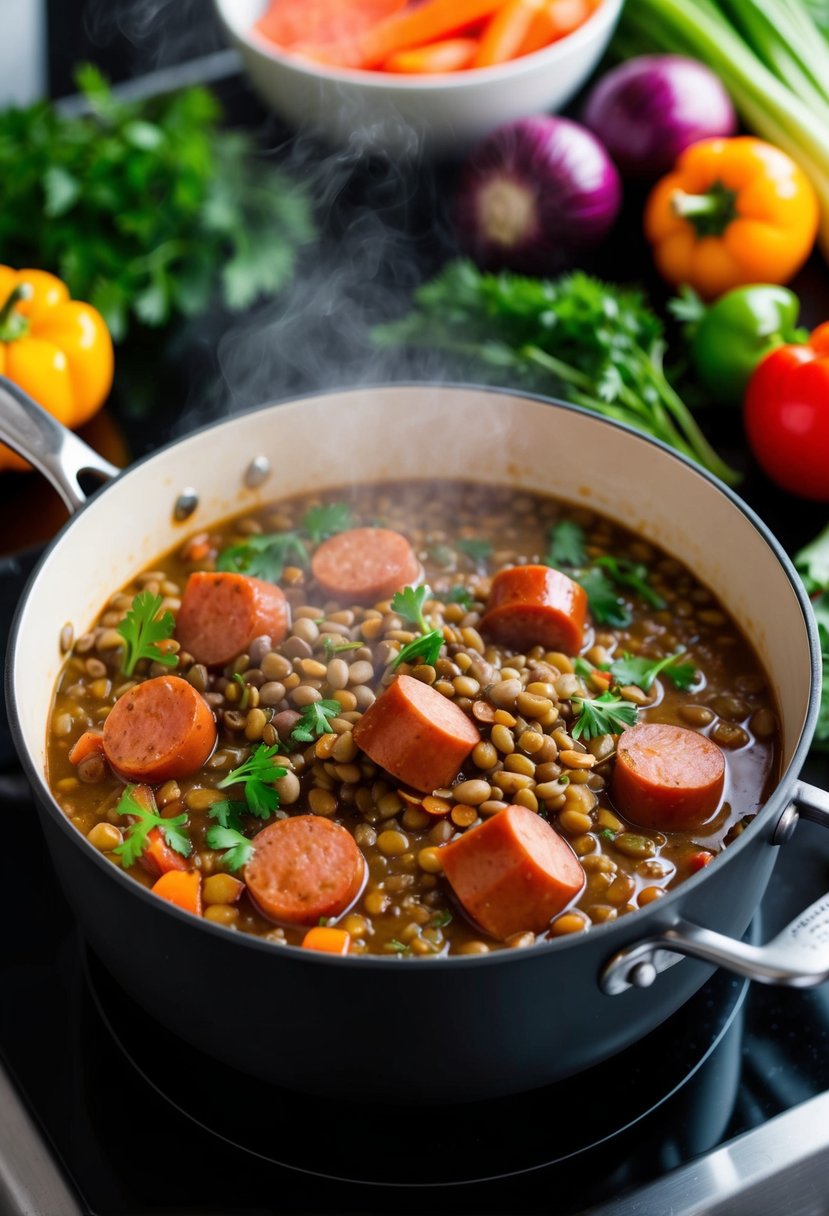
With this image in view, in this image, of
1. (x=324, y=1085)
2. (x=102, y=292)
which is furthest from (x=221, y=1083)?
(x=102, y=292)

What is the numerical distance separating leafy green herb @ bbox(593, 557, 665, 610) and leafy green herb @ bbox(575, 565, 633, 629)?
3 cm

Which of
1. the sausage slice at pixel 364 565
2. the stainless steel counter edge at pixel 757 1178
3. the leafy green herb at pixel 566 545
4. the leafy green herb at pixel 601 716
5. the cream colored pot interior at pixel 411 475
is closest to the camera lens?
the stainless steel counter edge at pixel 757 1178

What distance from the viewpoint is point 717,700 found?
90.2 inches

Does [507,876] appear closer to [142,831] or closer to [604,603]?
[142,831]

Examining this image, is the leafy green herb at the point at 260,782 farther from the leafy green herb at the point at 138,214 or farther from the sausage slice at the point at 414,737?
the leafy green herb at the point at 138,214

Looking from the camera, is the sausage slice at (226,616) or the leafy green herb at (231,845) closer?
the leafy green herb at (231,845)

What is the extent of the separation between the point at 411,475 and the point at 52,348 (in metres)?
1.01

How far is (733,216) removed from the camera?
3.38 metres

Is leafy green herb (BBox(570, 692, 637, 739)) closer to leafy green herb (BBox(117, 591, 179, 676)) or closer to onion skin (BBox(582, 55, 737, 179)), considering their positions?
leafy green herb (BBox(117, 591, 179, 676))

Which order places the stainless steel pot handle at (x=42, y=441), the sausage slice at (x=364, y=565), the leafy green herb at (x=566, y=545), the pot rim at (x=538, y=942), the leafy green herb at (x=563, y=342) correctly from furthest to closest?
1. the leafy green herb at (x=563, y=342)
2. the leafy green herb at (x=566, y=545)
3. the sausage slice at (x=364, y=565)
4. the stainless steel pot handle at (x=42, y=441)
5. the pot rim at (x=538, y=942)

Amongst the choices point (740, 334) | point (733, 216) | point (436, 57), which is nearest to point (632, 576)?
point (740, 334)

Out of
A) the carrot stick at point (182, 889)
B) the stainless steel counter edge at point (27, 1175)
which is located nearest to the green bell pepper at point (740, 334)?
the carrot stick at point (182, 889)

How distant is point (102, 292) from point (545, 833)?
6.90ft

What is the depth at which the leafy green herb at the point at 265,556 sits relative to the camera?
257cm
